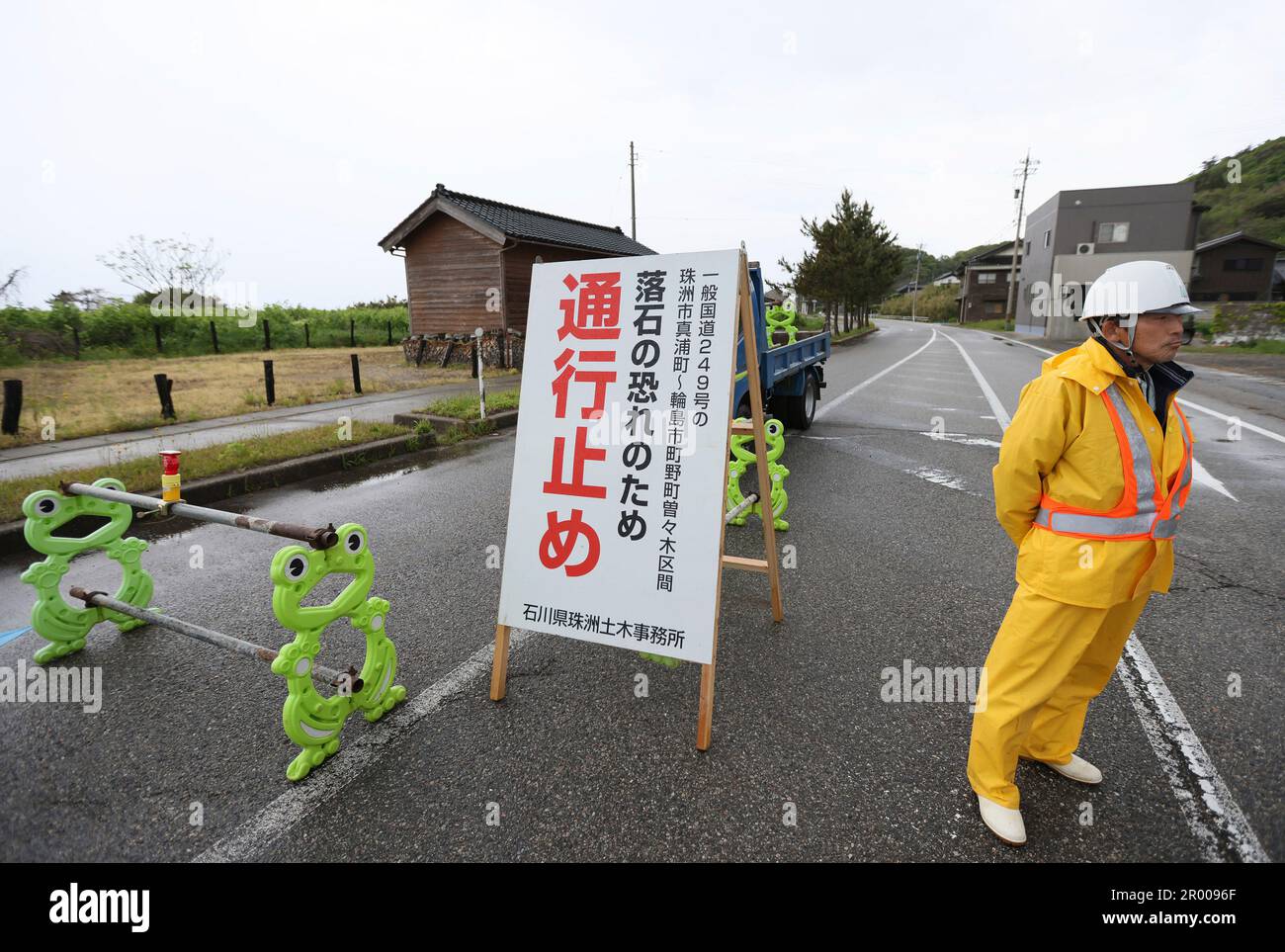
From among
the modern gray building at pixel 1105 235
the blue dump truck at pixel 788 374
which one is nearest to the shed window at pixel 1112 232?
the modern gray building at pixel 1105 235

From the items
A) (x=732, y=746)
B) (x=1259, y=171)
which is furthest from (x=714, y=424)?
(x=1259, y=171)

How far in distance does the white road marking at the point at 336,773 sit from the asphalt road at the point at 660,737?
11mm

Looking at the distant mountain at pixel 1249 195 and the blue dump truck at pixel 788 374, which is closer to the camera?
the blue dump truck at pixel 788 374

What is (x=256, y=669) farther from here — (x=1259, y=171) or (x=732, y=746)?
(x=1259, y=171)

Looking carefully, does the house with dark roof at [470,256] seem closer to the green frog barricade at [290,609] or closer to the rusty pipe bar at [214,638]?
the green frog barricade at [290,609]

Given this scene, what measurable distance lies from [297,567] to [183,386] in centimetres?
1505

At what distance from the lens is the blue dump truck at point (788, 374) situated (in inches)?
261

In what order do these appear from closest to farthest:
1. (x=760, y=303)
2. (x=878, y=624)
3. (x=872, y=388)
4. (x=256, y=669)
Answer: (x=256, y=669), (x=878, y=624), (x=760, y=303), (x=872, y=388)

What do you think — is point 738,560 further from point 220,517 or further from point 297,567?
point 220,517

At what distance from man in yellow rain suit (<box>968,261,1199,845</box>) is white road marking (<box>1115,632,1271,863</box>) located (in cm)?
61

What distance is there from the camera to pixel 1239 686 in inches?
117

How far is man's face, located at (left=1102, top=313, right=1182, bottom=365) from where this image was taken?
6.40 feet

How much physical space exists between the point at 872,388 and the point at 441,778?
1293cm

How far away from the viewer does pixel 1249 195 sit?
5772cm
